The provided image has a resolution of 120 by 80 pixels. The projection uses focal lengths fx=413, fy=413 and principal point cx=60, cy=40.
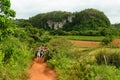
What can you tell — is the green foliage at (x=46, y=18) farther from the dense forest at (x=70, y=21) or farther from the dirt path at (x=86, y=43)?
the dirt path at (x=86, y=43)

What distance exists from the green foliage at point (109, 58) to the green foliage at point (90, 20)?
199ft

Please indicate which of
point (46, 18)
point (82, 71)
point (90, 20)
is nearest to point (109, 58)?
point (82, 71)

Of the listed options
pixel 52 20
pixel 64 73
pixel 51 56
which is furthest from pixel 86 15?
pixel 64 73

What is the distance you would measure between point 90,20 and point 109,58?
226 feet

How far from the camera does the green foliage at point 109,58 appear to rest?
23269 mm

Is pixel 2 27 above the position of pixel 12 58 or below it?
above

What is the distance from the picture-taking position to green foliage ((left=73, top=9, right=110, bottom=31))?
287ft

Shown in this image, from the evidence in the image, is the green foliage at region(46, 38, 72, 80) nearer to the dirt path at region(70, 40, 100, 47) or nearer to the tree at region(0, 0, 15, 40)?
the tree at region(0, 0, 15, 40)

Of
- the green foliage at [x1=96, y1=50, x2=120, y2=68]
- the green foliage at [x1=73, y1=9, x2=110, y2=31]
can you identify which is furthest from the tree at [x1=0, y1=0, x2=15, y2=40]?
the green foliage at [x1=73, y1=9, x2=110, y2=31]

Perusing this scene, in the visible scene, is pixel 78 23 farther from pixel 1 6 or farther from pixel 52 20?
pixel 1 6

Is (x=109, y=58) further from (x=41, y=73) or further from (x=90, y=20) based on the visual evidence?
(x=90, y=20)

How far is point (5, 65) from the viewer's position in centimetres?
1767

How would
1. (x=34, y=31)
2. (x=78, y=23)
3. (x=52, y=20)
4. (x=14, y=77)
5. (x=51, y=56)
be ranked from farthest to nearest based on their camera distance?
(x=52, y=20) → (x=78, y=23) → (x=34, y=31) → (x=51, y=56) → (x=14, y=77)

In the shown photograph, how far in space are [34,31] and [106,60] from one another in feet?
71.2
